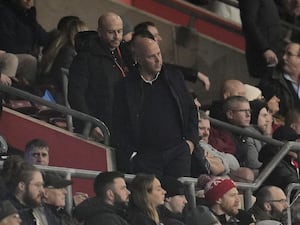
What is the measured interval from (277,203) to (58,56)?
86.1 inches

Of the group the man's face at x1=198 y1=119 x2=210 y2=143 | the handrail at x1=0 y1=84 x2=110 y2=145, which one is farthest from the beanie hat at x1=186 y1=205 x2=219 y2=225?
the man's face at x1=198 y1=119 x2=210 y2=143

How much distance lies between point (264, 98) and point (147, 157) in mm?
3202

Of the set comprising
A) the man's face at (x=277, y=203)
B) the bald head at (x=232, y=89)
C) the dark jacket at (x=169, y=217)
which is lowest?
the man's face at (x=277, y=203)

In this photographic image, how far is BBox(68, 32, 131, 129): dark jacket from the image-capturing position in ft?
40.5

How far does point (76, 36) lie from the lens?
42.3 feet

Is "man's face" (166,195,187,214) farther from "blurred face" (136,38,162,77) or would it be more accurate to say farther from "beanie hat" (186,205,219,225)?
"blurred face" (136,38,162,77)

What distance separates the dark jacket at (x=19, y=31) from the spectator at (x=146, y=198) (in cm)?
284

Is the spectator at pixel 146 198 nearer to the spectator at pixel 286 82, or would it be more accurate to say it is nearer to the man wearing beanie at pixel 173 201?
the man wearing beanie at pixel 173 201

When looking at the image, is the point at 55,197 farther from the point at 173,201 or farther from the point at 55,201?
the point at 173,201

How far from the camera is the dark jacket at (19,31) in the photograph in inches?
534

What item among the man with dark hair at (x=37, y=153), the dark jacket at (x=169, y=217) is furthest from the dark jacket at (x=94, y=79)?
the dark jacket at (x=169, y=217)

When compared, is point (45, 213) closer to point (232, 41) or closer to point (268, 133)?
point (268, 133)

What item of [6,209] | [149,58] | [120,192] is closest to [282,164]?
[149,58]

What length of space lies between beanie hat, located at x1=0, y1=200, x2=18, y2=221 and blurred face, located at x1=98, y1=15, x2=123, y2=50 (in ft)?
9.57
